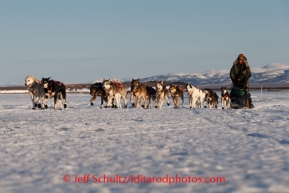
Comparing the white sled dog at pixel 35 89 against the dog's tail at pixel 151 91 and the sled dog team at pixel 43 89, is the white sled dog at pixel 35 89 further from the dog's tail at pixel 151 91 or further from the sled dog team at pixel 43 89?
the dog's tail at pixel 151 91

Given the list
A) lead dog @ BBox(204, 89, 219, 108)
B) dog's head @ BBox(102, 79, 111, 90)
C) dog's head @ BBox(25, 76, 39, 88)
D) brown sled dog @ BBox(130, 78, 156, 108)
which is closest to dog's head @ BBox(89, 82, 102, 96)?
dog's head @ BBox(102, 79, 111, 90)

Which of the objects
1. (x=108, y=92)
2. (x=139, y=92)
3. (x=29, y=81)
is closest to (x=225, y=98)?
(x=139, y=92)

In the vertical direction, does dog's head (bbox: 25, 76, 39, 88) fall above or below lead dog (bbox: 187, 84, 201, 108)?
above

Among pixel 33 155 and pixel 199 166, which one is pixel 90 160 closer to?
pixel 33 155

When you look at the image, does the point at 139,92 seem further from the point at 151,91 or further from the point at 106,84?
the point at 106,84

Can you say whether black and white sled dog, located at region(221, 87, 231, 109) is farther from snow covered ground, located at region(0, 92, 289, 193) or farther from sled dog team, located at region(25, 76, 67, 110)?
snow covered ground, located at region(0, 92, 289, 193)

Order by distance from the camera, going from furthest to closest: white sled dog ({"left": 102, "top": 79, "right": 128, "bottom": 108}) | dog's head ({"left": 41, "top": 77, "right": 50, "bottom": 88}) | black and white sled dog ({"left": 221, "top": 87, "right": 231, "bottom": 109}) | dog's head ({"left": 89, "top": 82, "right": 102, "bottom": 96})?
1. black and white sled dog ({"left": 221, "top": 87, "right": 231, "bottom": 109})
2. dog's head ({"left": 89, "top": 82, "right": 102, "bottom": 96})
3. white sled dog ({"left": 102, "top": 79, "right": 128, "bottom": 108})
4. dog's head ({"left": 41, "top": 77, "right": 50, "bottom": 88})

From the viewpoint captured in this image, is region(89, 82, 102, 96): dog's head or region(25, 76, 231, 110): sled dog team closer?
region(25, 76, 231, 110): sled dog team

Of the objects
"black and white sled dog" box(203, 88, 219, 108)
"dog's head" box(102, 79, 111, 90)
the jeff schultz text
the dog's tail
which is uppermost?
"dog's head" box(102, 79, 111, 90)

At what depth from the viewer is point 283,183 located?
12.9 ft

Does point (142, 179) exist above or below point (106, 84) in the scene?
below

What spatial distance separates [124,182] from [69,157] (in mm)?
1606

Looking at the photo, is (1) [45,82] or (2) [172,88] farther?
(2) [172,88]

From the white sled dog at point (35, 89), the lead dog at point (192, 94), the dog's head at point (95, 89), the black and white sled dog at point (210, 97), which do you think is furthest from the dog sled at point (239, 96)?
the white sled dog at point (35, 89)
